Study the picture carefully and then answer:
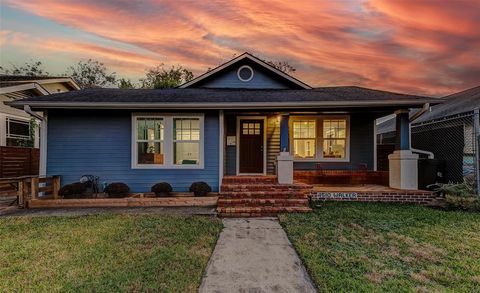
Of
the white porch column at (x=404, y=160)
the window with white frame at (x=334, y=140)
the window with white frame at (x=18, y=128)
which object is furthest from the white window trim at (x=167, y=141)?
the window with white frame at (x=18, y=128)

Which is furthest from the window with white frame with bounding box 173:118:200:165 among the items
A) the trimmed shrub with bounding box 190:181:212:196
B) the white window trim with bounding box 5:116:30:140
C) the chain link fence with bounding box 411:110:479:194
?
the white window trim with bounding box 5:116:30:140

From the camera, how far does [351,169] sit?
9914 millimetres

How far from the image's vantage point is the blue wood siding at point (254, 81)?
1073 centimetres

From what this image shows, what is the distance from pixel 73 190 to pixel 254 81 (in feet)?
23.4

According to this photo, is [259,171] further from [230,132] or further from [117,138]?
[117,138]

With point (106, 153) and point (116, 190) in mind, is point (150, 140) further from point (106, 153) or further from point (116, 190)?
point (116, 190)

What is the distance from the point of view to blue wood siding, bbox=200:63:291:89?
10.7 m

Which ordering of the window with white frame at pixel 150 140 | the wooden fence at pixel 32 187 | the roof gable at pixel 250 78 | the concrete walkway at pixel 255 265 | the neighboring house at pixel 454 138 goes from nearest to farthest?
the concrete walkway at pixel 255 265 < the wooden fence at pixel 32 187 < the window with white frame at pixel 150 140 < the neighboring house at pixel 454 138 < the roof gable at pixel 250 78

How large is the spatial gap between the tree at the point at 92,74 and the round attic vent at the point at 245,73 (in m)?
28.8

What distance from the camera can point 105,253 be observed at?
4.04 m

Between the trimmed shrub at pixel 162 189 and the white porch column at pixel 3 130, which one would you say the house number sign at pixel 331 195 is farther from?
the white porch column at pixel 3 130

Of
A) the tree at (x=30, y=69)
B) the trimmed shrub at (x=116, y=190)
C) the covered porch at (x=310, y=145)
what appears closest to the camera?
the trimmed shrub at (x=116, y=190)

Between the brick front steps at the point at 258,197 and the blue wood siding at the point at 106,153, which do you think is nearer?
the brick front steps at the point at 258,197

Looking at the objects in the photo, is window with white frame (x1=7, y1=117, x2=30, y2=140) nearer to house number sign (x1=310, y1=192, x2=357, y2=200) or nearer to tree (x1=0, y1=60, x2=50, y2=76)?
house number sign (x1=310, y1=192, x2=357, y2=200)
